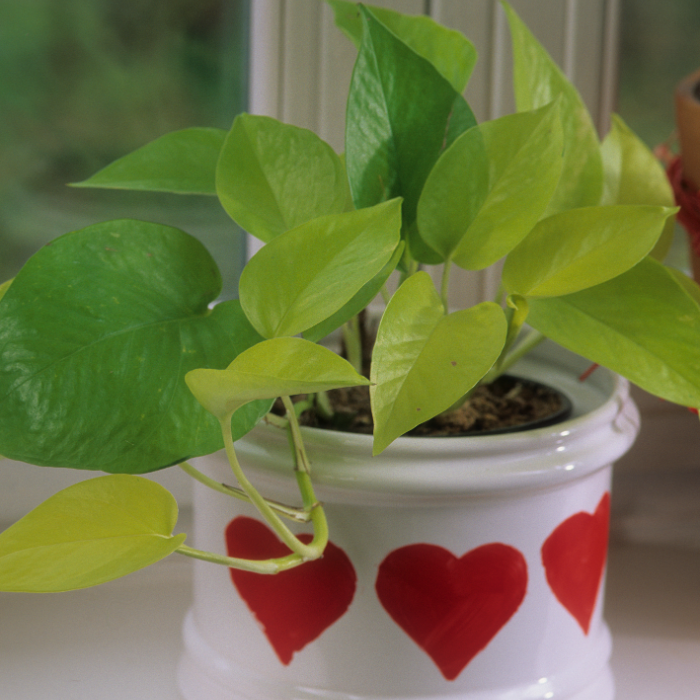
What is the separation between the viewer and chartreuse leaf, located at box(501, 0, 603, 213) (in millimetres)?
339

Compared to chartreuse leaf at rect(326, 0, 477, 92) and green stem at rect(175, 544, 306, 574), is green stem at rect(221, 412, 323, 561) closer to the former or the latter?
green stem at rect(175, 544, 306, 574)

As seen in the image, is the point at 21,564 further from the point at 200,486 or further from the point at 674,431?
the point at 674,431

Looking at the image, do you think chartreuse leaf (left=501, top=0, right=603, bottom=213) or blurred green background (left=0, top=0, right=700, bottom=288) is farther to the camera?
blurred green background (left=0, top=0, right=700, bottom=288)

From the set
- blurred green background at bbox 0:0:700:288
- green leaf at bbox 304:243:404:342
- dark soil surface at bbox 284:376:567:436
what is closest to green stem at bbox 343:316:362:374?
dark soil surface at bbox 284:376:567:436

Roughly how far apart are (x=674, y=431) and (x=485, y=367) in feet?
1.53

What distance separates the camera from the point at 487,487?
0.30m

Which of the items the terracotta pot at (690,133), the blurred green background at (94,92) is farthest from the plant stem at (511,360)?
the blurred green background at (94,92)

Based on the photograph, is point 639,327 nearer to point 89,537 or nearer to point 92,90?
point 89,537

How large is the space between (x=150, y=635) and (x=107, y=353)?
27 cm

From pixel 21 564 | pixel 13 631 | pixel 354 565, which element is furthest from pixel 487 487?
pixel 13 631

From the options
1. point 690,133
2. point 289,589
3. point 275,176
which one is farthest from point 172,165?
point 690,133

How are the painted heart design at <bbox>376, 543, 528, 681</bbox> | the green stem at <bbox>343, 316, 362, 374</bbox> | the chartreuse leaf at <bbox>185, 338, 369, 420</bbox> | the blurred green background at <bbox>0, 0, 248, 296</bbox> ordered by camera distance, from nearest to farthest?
1. the chartreuse leaf at <bbox>185, 338, 369, 420</bbox>
2. the painted heart design at <bbox>376, 543, 528, 681</bbox>
3. the green stem at <bbox>343, 316, 362, 374</bbox>
4. the blurred green background at <bbox>0, 0, 248, 296</bbox>

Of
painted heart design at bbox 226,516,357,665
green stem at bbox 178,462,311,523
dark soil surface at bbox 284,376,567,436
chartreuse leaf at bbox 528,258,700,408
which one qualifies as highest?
chartreuse leaf at bbox 528,258,700,408

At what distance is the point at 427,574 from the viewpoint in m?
0.31
